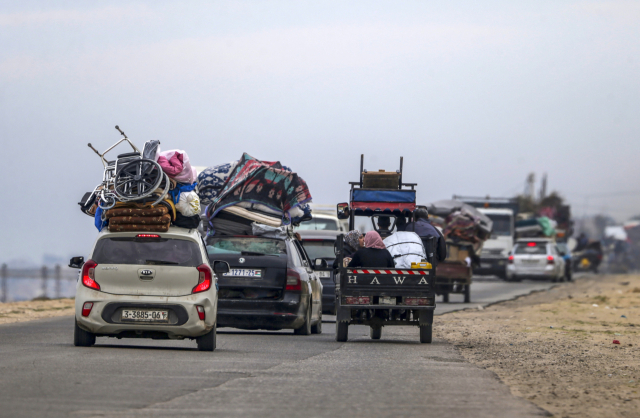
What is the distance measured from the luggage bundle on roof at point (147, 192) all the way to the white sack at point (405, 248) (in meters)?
3.52

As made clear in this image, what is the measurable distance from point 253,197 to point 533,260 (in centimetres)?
2905

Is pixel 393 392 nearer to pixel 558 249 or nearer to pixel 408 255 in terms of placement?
pixel 408 255

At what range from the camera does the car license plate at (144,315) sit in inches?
492

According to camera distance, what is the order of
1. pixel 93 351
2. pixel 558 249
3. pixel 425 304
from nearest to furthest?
pixel 93 351
pixel 425 304
pixel 558 249

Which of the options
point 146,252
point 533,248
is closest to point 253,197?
point 146,252

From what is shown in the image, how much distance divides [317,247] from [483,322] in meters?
3.67

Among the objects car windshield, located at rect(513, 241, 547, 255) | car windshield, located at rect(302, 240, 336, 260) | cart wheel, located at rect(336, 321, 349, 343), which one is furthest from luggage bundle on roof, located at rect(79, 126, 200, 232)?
car windshield, located at rect(513, 241, 547, 255)

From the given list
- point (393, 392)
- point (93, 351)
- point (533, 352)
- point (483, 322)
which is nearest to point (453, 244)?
point (483, 322)

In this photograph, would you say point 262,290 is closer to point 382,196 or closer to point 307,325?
point 307,325

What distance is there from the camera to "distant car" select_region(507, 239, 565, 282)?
45.6 meters

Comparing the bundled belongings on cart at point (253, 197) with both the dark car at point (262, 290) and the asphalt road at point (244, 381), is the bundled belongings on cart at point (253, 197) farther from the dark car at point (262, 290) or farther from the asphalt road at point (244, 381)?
the asphalt road at point (244, 381)

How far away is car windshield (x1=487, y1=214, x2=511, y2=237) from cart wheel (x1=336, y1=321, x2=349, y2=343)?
114 ft

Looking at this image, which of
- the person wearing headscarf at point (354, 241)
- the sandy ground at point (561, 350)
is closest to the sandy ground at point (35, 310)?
the person wearing headscarf at point (354, 241)

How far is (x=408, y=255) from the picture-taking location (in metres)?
15.8
